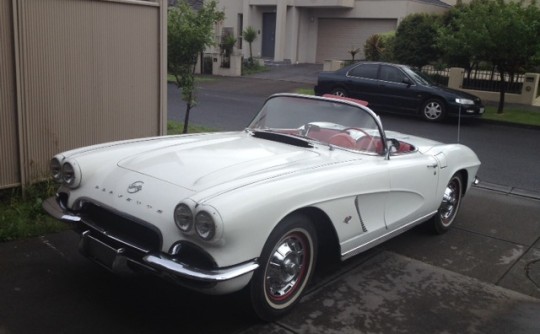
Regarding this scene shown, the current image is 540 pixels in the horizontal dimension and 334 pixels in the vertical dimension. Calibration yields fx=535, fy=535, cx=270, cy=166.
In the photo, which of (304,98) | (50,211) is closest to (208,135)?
(304,98)

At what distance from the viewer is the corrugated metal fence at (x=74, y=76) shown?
16.9 feet

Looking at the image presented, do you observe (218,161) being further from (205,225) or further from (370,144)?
(370,144)

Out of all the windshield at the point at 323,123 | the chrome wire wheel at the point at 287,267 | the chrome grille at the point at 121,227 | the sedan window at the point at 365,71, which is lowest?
the chrome wire wheel at the point at 287,267

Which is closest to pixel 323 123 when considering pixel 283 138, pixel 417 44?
pixel 283 138

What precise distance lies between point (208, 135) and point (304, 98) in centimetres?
95

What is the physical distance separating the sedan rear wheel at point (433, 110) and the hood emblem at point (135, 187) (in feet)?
36.7

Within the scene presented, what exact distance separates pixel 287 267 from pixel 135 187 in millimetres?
1110

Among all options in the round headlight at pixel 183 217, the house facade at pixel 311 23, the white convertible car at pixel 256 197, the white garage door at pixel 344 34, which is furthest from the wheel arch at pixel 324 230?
the white garage door at pixel 344 34

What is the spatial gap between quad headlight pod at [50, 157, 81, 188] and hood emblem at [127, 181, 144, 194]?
0.49 metres

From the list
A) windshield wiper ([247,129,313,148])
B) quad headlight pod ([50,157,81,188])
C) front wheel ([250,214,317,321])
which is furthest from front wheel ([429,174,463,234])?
quad headlight pod ([50,157,81,188])

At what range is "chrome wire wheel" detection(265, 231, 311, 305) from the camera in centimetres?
342

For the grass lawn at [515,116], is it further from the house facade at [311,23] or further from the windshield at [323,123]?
the house facade at [311,23]

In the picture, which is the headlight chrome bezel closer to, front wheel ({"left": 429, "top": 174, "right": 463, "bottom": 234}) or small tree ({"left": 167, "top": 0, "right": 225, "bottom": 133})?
front wheel ({"left": 429, "top": 174, "right": 463, "bottom": 234})

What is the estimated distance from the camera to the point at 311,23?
95.2 feet
